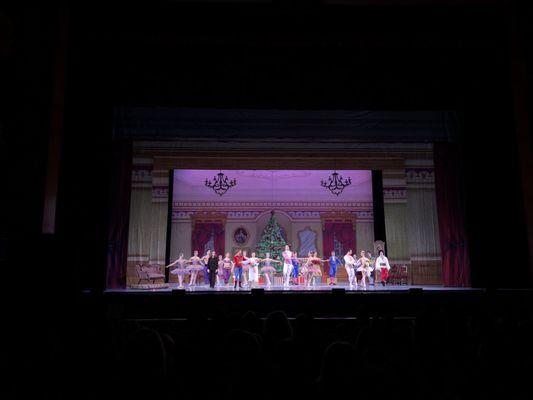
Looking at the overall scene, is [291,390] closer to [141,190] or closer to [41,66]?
[41,66]

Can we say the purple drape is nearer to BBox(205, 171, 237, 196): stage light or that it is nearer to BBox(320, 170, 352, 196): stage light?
BBox(205, 171, 237, 196): stage light

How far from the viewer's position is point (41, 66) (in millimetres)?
5578

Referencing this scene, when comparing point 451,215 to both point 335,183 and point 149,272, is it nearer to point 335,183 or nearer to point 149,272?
point 335,183

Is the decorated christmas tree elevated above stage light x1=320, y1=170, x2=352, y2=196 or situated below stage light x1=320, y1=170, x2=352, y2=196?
below

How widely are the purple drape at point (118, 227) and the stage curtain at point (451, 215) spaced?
27.5 ft

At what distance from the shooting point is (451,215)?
11.1 m

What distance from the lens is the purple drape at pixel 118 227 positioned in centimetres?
996

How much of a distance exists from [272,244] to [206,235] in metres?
2.74

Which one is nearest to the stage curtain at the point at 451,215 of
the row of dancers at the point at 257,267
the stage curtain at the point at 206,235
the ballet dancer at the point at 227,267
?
the row of dancers at the point at 257,267

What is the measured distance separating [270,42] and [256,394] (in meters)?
6.33

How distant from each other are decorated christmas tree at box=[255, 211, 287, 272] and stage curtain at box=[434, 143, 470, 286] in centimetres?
548

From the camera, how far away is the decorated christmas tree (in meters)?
14.5

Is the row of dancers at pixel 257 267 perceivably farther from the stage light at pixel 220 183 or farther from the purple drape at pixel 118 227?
the stage light at pixel 220 183

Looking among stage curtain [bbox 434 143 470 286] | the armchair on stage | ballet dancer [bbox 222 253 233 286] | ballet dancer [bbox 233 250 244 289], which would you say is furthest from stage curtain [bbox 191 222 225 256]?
stage curtain [bbox 434 143 470 286]
